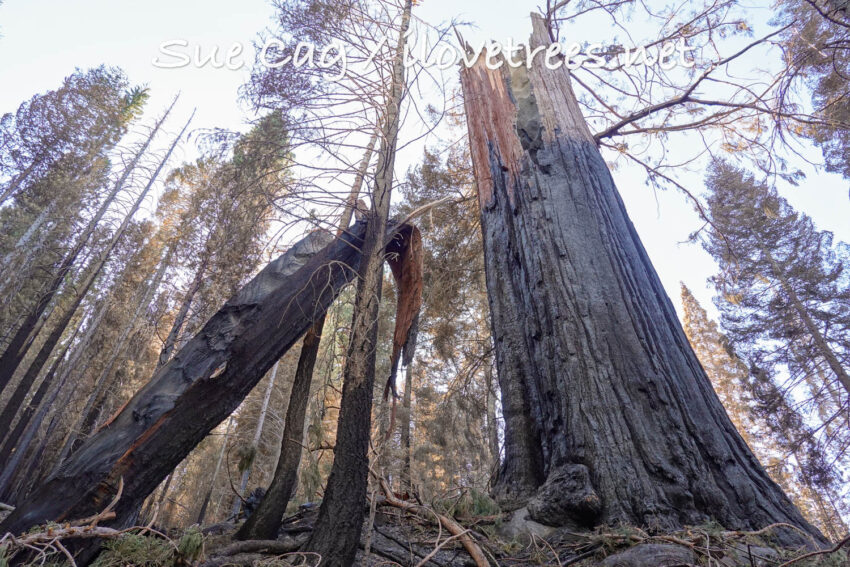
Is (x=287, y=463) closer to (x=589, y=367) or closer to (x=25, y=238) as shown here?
(x=589, y=367)

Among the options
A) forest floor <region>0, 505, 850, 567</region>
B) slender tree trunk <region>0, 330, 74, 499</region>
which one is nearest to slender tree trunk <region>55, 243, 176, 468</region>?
slender tree trunk <region>0, 330, 74, 499</region>

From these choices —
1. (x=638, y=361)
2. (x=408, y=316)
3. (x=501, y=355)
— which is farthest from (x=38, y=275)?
(x=638, y=361)

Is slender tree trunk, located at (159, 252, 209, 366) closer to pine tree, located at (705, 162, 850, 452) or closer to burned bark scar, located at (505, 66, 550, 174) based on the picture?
burned bark scar, located at (505, 66, 550, 174)

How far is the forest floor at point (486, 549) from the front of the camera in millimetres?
1274

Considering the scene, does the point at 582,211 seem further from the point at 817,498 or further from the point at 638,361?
the point at 817,498

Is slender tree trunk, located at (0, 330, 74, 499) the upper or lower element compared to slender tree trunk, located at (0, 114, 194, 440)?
lower

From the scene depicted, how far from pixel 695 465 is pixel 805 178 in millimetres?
5110

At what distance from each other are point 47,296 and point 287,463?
14197 mm

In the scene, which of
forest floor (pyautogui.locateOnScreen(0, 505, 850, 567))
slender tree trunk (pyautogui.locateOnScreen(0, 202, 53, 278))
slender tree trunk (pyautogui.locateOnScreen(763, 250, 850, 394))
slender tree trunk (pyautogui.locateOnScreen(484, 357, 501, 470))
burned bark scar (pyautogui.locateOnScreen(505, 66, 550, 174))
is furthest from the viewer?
slender tree trunk (pyautogui.locateOnScreen(0, 202, 53, 278))

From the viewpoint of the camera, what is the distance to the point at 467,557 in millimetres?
1760

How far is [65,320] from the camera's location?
457 inches

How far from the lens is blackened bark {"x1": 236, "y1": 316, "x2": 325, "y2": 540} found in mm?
2350

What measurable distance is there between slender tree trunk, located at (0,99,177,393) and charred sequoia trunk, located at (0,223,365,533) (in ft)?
40.1

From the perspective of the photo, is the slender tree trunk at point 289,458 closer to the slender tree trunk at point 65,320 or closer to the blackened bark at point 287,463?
the blackened bark at point 287,463
